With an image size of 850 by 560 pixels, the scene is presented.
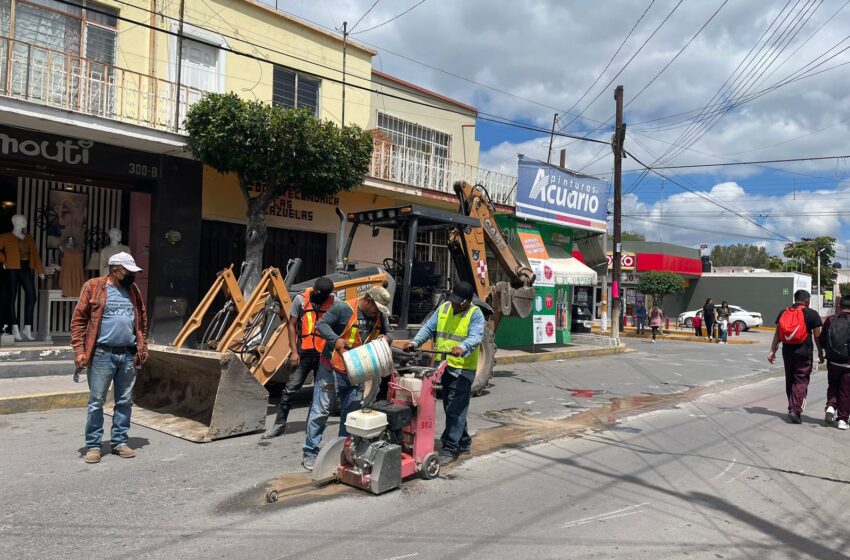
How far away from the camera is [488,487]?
5180 mm

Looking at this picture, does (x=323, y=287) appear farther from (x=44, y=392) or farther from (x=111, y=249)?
(x=111, y=249)

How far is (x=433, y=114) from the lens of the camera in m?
18.0

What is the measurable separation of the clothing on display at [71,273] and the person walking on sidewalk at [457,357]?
27.7 feet

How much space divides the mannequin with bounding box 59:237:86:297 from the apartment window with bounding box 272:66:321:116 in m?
5.24

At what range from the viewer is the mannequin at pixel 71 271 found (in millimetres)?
11391

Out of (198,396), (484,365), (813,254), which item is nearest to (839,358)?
(484,365)

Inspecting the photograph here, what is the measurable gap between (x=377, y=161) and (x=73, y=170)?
6.40 metres

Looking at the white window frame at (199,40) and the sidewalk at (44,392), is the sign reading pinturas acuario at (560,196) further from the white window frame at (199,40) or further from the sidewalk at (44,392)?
the sidewalk at (44,392)

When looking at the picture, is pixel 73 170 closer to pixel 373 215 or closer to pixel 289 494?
pixel 373 215

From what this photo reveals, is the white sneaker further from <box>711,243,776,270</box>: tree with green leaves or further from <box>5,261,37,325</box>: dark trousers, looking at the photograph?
<box>711,243,776,270</box>: tree with green leaves

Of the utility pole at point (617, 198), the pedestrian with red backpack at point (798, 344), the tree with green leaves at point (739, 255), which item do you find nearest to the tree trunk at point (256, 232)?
the pedestrian with red backpack at point (798, 344)

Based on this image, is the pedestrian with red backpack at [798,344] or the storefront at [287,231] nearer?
the pedestrian with red backpack at [798,344]

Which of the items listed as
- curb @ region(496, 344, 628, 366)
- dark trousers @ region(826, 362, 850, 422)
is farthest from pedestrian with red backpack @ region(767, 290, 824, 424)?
curb @ region(496, 344, 628, 366)

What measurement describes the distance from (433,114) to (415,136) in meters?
0.99
